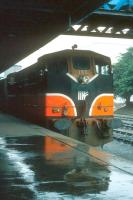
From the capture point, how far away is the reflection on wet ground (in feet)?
18.9

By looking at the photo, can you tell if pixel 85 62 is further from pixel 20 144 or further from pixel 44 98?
pixel 20 144

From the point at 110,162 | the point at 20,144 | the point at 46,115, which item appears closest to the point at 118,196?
the point at 110,162

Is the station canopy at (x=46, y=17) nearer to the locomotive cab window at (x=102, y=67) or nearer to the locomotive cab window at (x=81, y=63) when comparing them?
the locomotive cab window at (x=81, y=63)

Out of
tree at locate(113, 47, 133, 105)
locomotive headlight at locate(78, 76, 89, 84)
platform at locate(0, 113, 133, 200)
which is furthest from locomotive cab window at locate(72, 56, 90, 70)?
tree at locate(113, 47, 133, 105)

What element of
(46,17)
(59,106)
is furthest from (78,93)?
(46,17)

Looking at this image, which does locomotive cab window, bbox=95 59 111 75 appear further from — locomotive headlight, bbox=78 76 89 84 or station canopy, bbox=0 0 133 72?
station canopy, bbox=0 0 133 72

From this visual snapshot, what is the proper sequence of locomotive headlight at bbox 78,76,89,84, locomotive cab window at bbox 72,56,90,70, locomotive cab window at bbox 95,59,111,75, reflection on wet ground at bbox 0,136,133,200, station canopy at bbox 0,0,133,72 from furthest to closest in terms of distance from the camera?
locomotive cab window at bbox 95,59,111,75 < locomotive cab window at bbox 72,56,90,70 < locomotive headlight at bbox 78,76,89,84 < station canopy at bbox 0,0,133,72 < reflection on wet ground at bbox 0,136,133,200

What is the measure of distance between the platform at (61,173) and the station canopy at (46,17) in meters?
4.81

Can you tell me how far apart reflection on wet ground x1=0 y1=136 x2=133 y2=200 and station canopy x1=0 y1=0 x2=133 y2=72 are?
203 inches

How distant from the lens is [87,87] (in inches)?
613

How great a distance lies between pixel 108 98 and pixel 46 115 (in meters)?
2.47

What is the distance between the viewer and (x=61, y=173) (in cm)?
724

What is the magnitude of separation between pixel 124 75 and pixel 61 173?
56.1 metres

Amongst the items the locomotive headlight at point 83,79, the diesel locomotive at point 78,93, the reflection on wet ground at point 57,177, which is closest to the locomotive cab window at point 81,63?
the diesel locomotive at point 78,93
